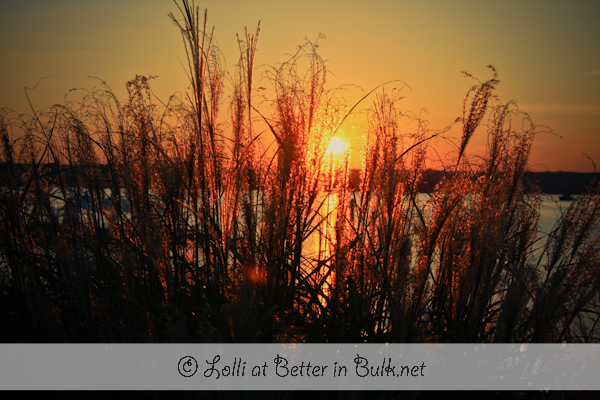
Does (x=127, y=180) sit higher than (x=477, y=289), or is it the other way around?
(x=127, y=180)

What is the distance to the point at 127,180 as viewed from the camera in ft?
7.41

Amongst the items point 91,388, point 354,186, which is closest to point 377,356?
point 354,186

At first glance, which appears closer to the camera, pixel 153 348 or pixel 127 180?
pixel 153 348

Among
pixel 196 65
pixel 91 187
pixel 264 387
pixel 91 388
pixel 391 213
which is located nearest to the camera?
pixel 264 387

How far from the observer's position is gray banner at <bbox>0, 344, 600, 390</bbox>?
5.65ft

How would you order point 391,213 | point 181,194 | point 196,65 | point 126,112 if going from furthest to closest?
1. point 126,112
2. point 181,194
3. point 391,213
4. point 196,65

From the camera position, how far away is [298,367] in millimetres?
1787

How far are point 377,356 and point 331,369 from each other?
11.4 inches

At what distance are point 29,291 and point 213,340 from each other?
3.44 feet

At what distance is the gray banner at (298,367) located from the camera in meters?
1.72

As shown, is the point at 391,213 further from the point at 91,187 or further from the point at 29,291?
the point at 91,187

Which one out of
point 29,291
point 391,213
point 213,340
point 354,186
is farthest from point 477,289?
point 29,291

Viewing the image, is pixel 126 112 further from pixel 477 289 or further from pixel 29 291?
pixel 477 289

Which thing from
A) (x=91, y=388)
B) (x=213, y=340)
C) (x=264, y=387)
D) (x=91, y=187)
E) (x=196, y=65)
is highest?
(x=196, y=65)
